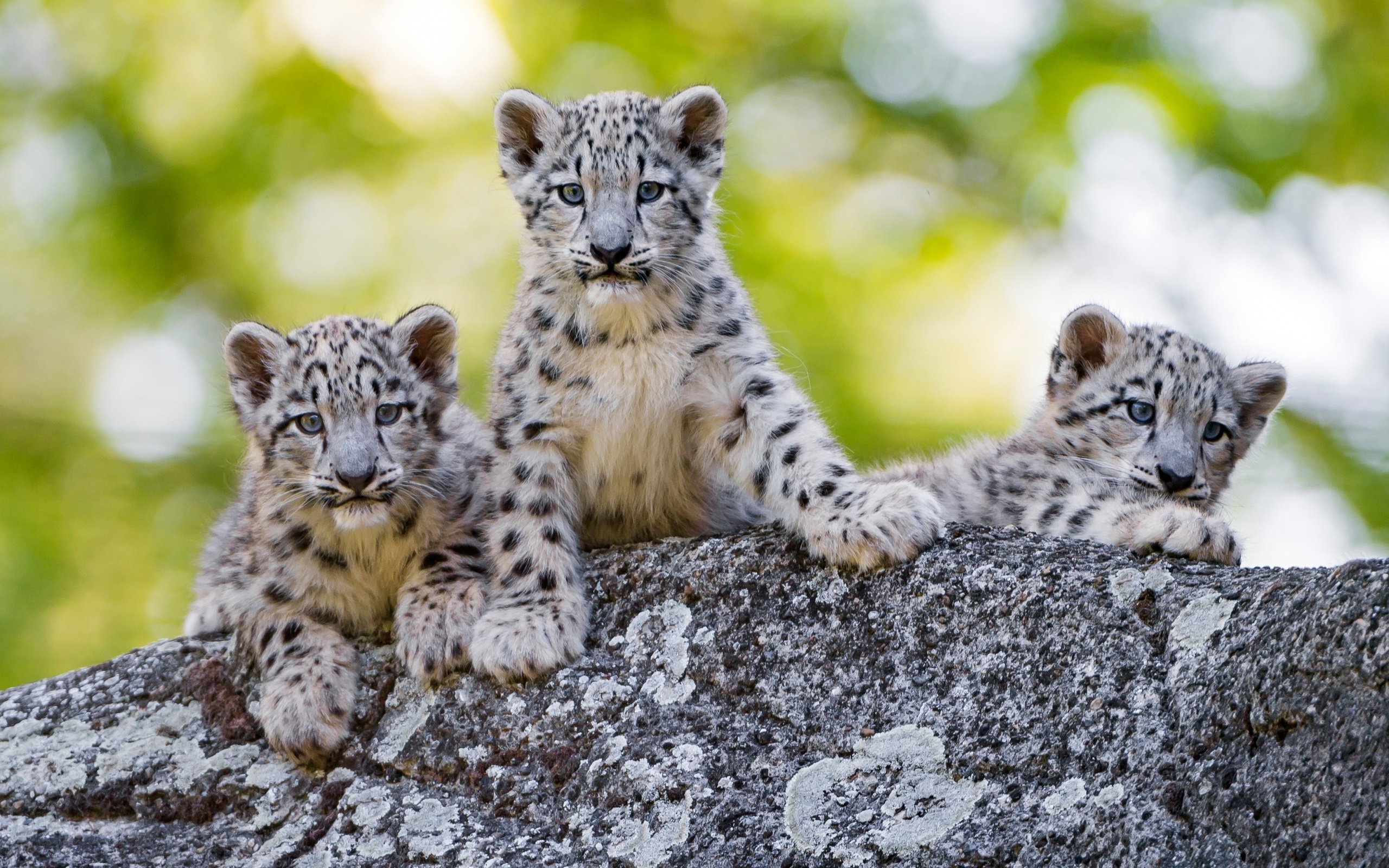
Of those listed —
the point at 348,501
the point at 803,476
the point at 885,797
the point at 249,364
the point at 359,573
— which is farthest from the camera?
the point at 249,364

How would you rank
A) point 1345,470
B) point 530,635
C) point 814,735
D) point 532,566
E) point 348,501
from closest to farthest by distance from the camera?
point 814,735 < point 530,635 < point 532,566 < point 348,501 < point 1345,470

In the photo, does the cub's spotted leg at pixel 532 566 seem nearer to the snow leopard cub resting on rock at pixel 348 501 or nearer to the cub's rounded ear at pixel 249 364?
the snow leopard cub resting on rock at pixel 348 501

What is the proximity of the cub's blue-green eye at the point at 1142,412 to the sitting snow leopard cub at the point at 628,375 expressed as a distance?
2.00m

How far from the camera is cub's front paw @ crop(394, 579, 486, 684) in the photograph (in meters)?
6.41

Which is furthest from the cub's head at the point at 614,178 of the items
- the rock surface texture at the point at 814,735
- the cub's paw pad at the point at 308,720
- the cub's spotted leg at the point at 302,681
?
the cub's paw pad at the point at 308,720

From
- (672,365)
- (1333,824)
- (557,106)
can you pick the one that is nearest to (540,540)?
(672,365)

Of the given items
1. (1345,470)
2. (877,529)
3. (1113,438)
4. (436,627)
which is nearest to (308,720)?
(436,627)

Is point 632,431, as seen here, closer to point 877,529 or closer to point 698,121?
point 877,529

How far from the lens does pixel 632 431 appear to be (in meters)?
7.21

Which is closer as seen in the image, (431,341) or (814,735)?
(814,735)

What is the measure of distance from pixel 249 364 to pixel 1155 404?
5038 mm

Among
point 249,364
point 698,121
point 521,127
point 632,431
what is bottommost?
point 632,431

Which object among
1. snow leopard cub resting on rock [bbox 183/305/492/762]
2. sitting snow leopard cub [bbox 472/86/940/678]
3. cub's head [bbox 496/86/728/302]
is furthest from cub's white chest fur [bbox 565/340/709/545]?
snow leopard cub resting on rock [bbox 183/305/492/762]

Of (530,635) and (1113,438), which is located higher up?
(1113,438)
